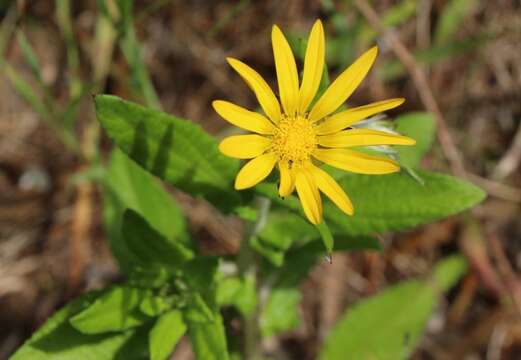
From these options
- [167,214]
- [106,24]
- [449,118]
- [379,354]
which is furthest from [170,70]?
[379,354]

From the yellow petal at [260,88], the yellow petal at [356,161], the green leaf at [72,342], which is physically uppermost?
the yellow petal at [260,88]

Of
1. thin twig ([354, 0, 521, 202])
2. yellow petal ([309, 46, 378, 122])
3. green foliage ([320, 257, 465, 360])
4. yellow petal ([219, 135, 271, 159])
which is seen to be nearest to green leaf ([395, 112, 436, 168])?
thin twig ([354, 0, 521, 202])

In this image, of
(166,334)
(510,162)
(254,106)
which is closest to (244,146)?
(166,334)

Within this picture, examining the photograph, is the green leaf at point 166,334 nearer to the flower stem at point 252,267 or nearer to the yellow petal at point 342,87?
the flower stem at point 252,267

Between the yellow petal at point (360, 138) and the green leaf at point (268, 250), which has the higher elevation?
the yellow petal at point (360, 138)

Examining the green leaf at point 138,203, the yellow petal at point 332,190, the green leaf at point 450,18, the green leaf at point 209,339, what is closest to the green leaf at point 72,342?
the green leaf at point 209,339

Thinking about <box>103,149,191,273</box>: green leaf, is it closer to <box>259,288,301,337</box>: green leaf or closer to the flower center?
<box>259,288,301,337</box>: green leaf

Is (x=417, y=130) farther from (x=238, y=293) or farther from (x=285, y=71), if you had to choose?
(x=285, y=71)
